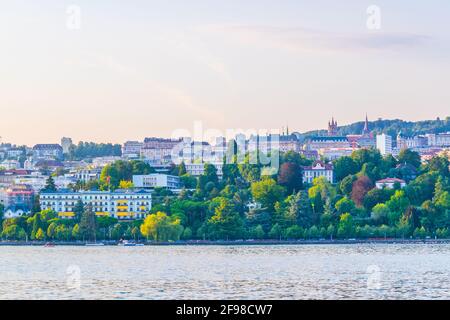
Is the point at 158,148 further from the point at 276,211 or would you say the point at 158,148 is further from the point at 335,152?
the point at 276,211

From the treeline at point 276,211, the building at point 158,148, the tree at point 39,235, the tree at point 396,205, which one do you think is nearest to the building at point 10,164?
the building at point 158,148

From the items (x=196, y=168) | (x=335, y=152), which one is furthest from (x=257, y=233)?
(x=335, y=152)

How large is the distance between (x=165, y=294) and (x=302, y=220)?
33385 mm

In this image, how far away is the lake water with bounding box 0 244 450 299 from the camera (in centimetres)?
2520

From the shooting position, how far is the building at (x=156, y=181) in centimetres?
7074

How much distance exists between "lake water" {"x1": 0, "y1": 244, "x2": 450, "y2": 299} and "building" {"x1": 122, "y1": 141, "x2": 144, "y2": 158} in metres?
50.0

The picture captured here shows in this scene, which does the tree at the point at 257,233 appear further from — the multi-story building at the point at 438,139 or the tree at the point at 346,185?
the multi-story building at the point at 438,139

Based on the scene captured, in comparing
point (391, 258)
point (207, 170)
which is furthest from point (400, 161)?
point (391, 258)

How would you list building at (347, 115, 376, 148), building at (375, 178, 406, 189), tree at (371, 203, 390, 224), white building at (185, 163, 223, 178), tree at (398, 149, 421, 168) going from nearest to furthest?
tree at (371, 203, 390, 224), building at (375, 178, 406, 189), white building at (185, 163, 223, 178), tree at (398, 149, 421, 168), building at (347, 115, 376, 148)

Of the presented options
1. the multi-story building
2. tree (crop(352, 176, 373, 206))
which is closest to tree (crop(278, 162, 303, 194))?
tree (crop(352, 176, 373, 206))

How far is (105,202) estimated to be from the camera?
65562 mm

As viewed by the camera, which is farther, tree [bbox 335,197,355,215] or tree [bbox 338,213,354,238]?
tree [bbox 335,197,355,215]

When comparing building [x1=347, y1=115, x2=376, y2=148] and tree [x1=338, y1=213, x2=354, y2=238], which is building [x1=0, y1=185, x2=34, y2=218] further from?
building [x1=347, y1=115, x2=376, y2=148]

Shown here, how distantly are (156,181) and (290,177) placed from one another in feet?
26.7
